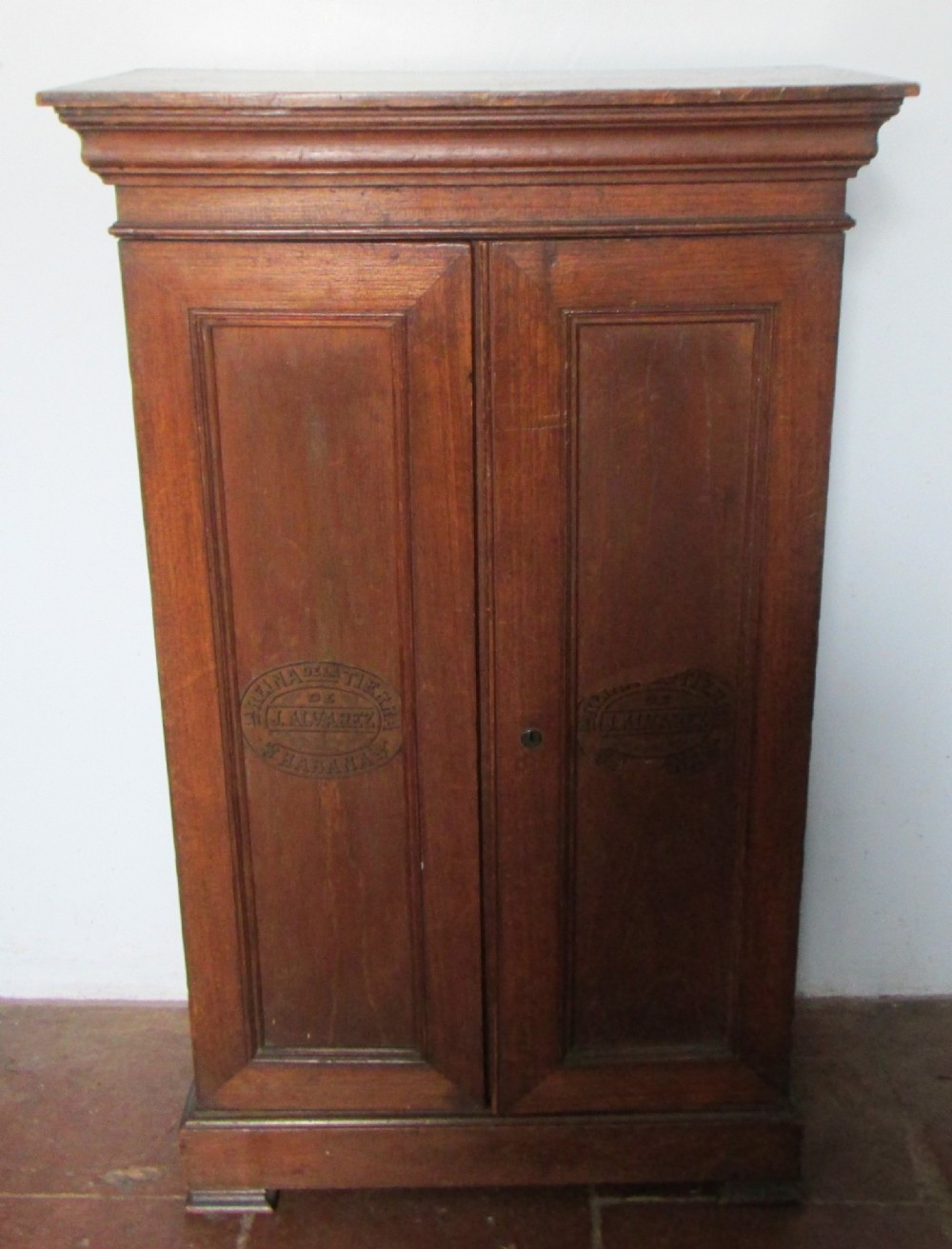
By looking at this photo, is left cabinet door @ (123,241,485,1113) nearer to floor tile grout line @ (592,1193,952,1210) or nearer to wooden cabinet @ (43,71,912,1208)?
wooden cabinet @ (43,71,912,1208)

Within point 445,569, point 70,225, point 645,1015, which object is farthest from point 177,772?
point 70,225

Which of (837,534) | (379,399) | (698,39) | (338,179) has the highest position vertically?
(698,39)

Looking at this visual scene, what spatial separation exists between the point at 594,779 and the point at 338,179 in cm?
88

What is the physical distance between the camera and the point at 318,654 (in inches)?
77.7

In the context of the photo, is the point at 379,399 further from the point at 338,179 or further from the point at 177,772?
the point at 177,772

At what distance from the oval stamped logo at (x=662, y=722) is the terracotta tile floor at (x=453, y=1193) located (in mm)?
775

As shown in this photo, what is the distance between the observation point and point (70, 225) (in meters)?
2.37

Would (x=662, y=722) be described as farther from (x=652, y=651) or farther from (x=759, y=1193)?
(x=759, y=1193)

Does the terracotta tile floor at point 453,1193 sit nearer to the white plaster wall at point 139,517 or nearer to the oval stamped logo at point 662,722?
the white plaster wall at point 139,517

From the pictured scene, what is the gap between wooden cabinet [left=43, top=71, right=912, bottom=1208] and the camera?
5.75 feet

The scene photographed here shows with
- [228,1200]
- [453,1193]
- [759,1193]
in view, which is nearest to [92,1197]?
[228,1200]

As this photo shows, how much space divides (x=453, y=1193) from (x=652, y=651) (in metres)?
0.98

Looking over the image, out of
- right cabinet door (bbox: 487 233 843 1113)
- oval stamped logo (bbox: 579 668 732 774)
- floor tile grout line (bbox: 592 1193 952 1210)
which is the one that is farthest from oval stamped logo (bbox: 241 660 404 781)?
floor tile grout line (bbox: 592 1193 952 1210)

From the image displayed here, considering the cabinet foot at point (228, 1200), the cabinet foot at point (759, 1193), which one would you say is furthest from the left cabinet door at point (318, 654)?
the cabinet foot at point (759, 1193)
